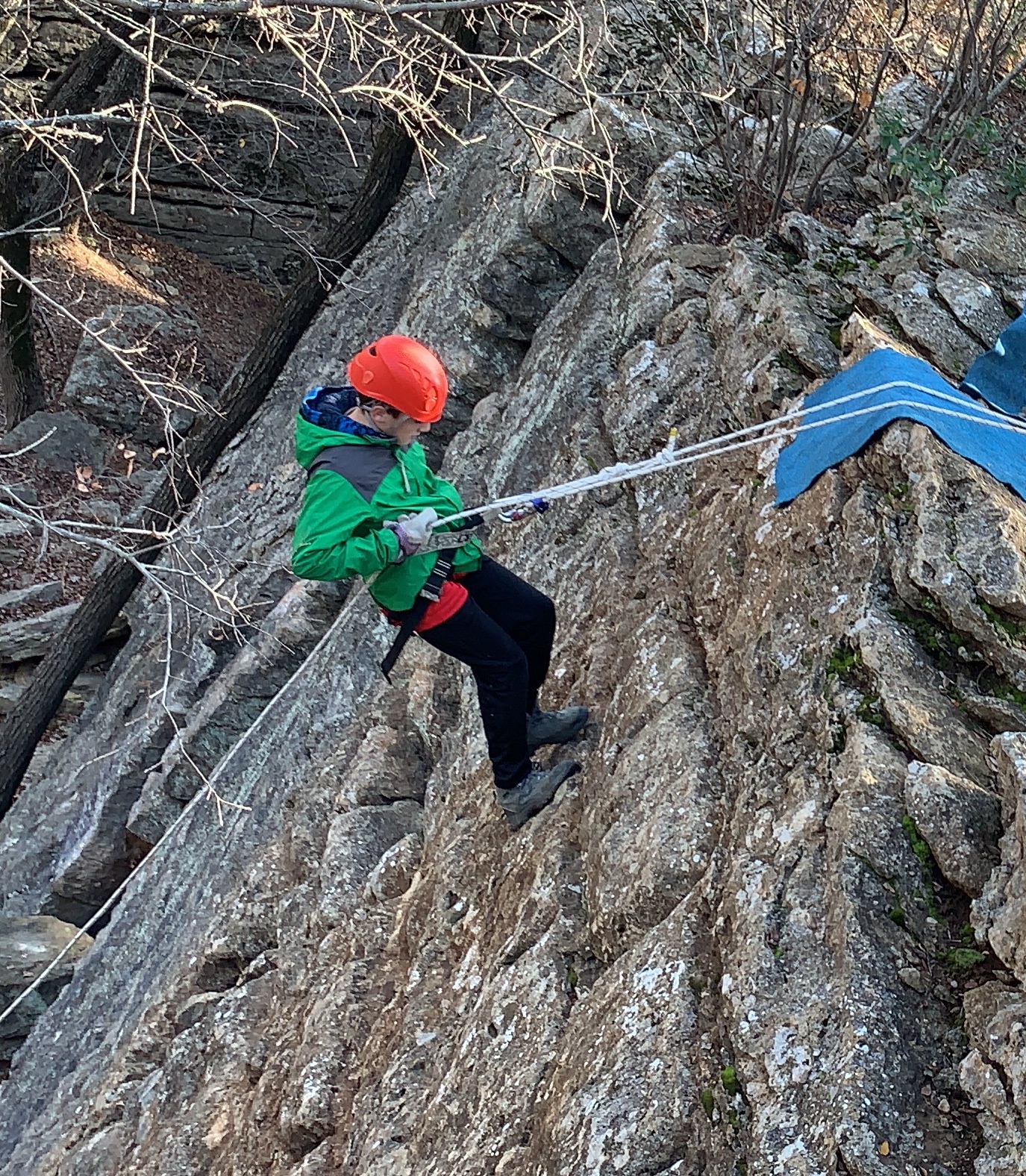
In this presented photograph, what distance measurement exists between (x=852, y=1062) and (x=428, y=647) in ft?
13.2

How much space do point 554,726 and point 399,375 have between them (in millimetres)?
1569

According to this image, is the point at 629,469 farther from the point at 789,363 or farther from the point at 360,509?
the point at 789,363

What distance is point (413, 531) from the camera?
166 inches

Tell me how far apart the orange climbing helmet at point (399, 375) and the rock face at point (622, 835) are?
4.49 ft

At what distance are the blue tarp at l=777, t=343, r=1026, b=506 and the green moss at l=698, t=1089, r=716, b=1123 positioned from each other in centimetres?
221

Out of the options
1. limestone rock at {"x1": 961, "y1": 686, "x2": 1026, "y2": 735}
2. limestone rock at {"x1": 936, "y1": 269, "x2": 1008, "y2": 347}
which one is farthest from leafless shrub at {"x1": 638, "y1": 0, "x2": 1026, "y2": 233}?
limestone rock at {"x1": 961, "y1": 686, "x2": 1026, "y2": 735}

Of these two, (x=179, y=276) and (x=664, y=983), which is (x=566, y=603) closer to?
(x=664, y=983)

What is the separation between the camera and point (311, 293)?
37.6 feet

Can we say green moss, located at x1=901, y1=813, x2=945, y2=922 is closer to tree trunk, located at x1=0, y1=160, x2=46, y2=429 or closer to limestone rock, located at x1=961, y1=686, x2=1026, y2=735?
limestone rock, located at x1=961, y1=686, x2=1026, y2=735

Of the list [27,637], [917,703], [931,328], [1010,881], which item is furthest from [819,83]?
[27,637]

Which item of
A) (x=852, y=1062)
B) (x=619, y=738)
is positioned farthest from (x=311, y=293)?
(x=852, y=1062)

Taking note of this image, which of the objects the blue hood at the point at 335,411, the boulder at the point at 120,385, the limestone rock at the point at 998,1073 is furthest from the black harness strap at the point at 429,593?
the boulder at the point at 120,385

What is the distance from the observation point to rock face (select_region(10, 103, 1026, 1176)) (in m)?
3.04

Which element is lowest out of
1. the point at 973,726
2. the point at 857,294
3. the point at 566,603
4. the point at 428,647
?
the point at 428,647
